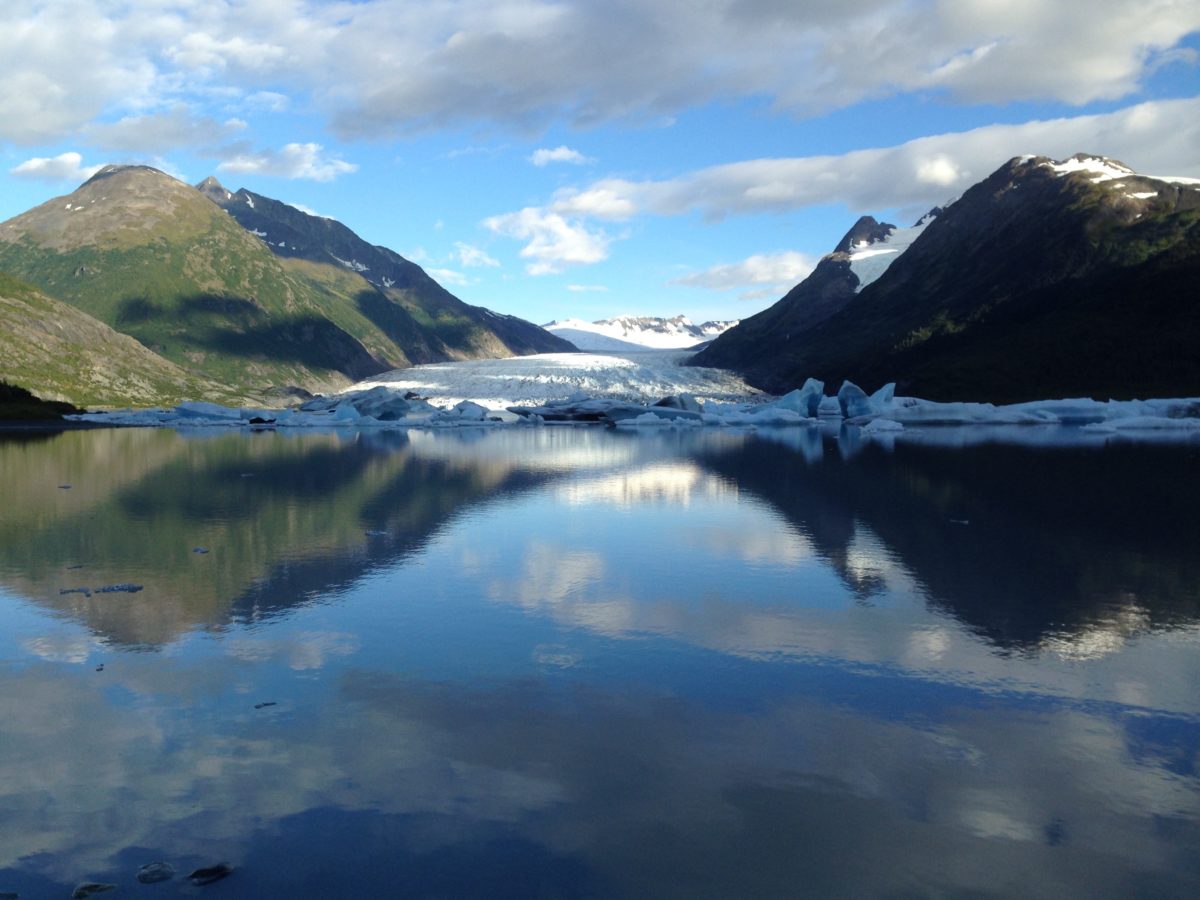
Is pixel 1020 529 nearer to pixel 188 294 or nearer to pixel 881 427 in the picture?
pixel 881 427

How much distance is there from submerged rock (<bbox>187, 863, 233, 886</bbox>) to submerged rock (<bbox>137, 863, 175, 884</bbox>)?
0.15 metres

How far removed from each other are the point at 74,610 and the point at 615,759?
337 inches

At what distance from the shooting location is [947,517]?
19.4m

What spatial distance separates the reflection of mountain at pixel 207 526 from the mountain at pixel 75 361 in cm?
6704

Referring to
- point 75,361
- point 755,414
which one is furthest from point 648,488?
point 75,361

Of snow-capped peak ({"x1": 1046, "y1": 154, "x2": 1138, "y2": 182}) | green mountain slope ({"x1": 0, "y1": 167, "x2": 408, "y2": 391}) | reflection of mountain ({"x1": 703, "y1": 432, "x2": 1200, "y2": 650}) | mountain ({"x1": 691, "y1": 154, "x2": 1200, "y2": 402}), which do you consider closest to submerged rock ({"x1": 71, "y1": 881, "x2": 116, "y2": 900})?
reflection of mountain ({"x1": 703, "y1": 432, "x2": 1200, "y2": 650})

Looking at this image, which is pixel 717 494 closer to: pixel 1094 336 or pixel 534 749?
pixel 534 749

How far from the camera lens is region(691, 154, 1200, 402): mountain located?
9781 cm

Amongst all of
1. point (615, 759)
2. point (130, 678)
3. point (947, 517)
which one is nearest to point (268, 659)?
point (130, 678)

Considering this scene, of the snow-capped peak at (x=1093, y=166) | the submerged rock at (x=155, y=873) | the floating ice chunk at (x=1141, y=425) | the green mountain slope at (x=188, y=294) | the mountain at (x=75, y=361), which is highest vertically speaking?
the snow-capped peak at (x=1093, y=166)

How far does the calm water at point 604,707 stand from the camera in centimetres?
550

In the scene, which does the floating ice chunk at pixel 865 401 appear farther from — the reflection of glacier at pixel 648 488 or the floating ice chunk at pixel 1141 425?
the reflection of glacier at pixel 648 488

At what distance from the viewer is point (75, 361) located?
333 feet

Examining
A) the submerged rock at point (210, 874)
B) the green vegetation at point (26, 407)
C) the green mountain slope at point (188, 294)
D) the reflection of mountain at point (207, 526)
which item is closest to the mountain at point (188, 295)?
the green mountain slope at point (188, 294)
